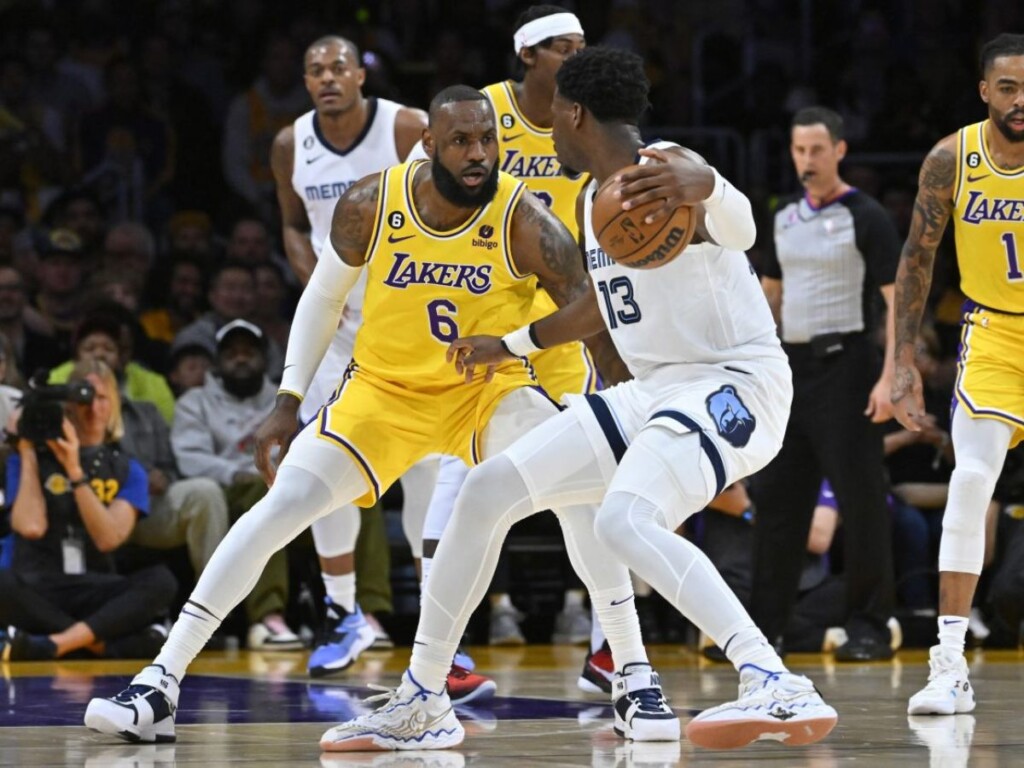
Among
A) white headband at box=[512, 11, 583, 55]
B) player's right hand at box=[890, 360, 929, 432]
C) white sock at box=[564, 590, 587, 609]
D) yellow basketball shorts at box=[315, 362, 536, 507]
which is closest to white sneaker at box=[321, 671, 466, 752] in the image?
yellow basketball shorts at box=[315, 362, 536, 507]

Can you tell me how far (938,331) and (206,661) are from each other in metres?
4.91

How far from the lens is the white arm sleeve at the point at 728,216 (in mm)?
4816

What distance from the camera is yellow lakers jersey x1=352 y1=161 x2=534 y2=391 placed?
18.8 feet

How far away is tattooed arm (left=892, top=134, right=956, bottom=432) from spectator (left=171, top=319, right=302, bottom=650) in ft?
12.4

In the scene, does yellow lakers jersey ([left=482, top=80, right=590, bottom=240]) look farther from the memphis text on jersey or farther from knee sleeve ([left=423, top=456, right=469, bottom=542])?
the memphis text on jersey

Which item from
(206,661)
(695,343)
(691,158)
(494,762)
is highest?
(691,158)

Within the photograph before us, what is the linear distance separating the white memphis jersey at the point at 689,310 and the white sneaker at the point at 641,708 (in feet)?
2.98

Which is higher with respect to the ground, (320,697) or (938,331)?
(938,331)

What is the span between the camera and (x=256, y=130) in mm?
12758

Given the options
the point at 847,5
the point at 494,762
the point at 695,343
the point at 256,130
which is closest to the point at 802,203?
the point at 695,343

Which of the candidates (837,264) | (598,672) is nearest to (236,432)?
(837,264)

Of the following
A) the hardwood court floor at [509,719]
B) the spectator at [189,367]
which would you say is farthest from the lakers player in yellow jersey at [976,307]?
the spectator at [189,367]

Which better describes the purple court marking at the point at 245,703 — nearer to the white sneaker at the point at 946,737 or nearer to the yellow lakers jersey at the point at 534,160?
the white sneaker at the point at 946,737

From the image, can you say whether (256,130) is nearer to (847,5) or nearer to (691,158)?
(847,5)
